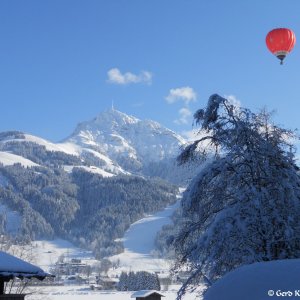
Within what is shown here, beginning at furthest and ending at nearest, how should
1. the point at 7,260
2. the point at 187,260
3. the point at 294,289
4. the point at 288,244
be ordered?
the point at 187,260 < the point at 288,244 < the point at 7,260 < the point at 294,289

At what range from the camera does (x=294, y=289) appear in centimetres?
428

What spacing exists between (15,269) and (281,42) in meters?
11.3

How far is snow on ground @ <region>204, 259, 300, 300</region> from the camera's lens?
434 centimetres

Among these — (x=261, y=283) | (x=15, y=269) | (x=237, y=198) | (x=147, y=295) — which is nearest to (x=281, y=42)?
(x=237, y=198)

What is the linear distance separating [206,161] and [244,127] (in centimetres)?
188

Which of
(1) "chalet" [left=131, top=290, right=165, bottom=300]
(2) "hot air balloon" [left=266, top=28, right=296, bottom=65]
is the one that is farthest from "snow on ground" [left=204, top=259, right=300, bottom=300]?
(1) "chalet" [left=131, top=290, right=165, bottom=300]

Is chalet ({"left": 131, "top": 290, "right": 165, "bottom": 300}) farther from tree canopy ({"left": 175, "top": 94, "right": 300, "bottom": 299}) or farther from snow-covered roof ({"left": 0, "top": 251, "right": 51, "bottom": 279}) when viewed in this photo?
snow-covered roof ({"left": 0, "top": 251, "right": 51, "bottom": 279})

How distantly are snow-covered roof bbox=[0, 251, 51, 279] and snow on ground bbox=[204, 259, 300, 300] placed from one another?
5163mm

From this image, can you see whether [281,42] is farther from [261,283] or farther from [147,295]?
[147,295]

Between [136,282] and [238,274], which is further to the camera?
[136,282]

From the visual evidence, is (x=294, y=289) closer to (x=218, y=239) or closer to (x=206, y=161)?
(x=218, y=239)

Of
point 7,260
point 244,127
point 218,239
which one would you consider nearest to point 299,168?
point 244,127

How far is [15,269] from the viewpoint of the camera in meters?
9.30

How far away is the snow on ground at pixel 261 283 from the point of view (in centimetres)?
434
